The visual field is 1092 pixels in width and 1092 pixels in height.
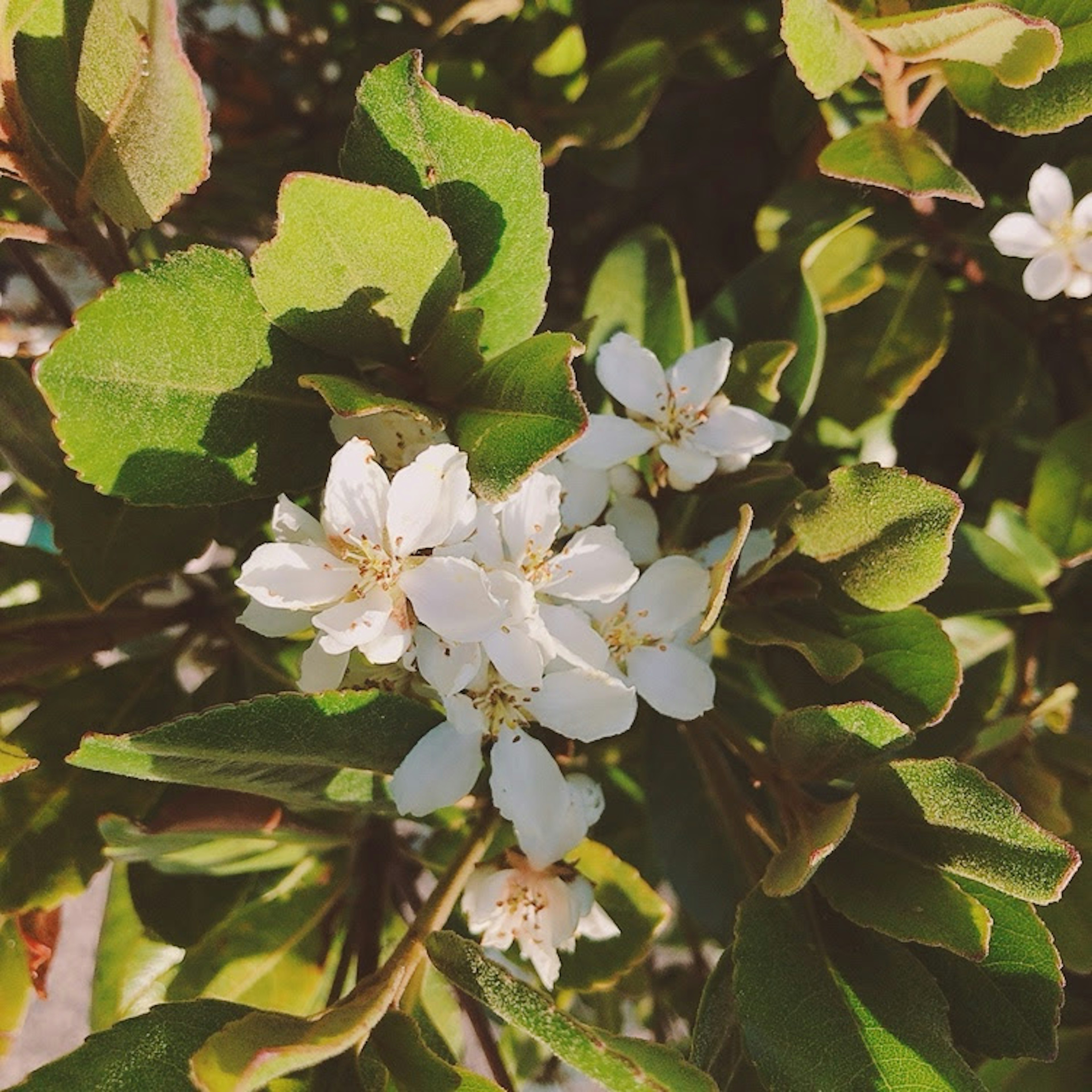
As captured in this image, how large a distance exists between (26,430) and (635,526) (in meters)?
0.40

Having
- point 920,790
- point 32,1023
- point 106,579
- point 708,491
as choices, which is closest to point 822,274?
point 708,491

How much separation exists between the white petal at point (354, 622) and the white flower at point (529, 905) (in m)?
0.18

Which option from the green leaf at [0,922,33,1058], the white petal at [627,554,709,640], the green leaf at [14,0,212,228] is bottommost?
the green leaf at [0,922,33,1058]

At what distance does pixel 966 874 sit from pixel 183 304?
0.49 meters

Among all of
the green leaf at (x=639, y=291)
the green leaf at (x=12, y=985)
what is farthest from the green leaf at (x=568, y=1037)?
the green leaf at (x=639, y=291)

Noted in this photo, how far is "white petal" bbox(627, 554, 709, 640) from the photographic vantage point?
0.65 m

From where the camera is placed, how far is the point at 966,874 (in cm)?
58

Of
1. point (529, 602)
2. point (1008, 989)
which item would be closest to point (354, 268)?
point (529, 602)

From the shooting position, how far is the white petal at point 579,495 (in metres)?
0.65

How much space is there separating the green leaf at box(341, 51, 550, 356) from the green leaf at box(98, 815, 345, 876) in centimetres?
35

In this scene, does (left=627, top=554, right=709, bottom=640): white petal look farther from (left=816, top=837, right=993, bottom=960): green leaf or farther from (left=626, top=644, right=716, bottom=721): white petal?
(left=816, top=837, right=993, bottom=960): green leaf

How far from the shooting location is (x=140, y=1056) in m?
0.55

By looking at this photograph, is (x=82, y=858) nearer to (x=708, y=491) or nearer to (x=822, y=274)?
(x=708, y=491)

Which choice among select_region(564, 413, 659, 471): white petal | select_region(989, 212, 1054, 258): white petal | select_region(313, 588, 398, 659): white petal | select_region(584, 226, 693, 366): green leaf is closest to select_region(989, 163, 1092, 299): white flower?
select_region(989, 212, 1054, 258): white petal
